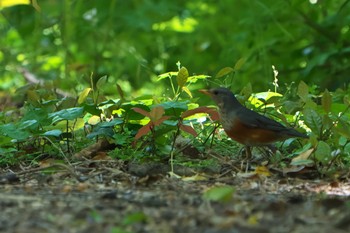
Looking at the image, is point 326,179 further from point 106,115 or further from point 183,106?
point 106,115

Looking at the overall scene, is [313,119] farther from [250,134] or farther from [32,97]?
[32,97]

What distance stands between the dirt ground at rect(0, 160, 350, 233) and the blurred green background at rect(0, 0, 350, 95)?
1.92m

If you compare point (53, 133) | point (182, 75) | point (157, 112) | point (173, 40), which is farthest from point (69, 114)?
point (173, 40)

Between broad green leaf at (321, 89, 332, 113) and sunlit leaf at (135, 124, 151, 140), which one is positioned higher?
broad green leaf at (321, 89, 332, 113)

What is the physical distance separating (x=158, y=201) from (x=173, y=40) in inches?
248

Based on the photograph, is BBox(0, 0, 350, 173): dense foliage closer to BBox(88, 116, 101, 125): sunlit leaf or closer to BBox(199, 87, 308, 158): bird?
BBox(88, 116, 101, 125): sunlit leaf

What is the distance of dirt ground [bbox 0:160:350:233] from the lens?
226 centimetres

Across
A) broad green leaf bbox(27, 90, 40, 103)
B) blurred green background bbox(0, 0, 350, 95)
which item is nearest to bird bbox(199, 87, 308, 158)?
broad green leaf bbox(27, 90, 40, 103)

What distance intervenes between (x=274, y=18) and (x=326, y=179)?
319cm

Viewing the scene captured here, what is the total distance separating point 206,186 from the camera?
3090 mm

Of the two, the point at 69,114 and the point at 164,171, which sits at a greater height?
the point at 69,114

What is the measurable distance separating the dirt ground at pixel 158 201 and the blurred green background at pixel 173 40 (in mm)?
1918

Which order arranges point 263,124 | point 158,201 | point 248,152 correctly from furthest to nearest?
point 248,152 → point 263,124 → point 158,201

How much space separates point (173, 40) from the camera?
29.0ft
